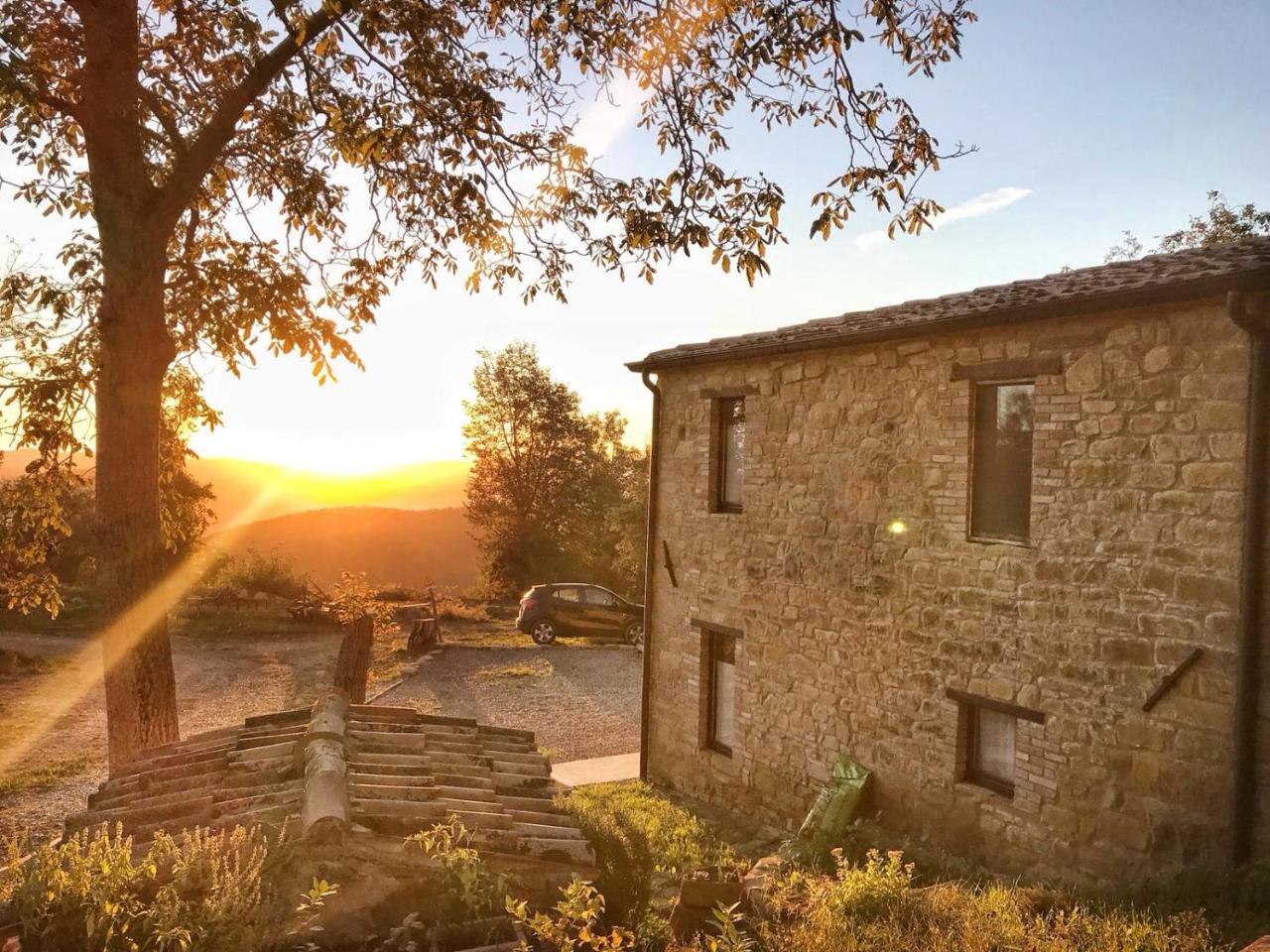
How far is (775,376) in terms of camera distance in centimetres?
1011

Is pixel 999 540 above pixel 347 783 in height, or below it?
above

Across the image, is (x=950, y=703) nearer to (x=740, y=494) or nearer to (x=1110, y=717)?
(x=1110, y=717)

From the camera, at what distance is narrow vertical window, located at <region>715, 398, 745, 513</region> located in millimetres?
10930

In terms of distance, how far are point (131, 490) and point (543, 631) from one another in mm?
15950

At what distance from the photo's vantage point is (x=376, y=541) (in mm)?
44469

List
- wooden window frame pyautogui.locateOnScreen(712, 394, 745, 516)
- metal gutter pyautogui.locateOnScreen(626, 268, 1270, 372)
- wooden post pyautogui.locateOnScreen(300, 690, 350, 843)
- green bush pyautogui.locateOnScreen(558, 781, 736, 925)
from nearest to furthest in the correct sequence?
1. wooden post pyautogui.locateOnScreen(300, 690, 350, 843)
2. metal gutter pyautogui.locateOnScreen(626, 268, 1270, 372)
3. green bush pyautogui.locateOnScreen(558, 781, 736, 925)
4. wooden window frame pyautogui.locateOnScreen(712, 394, 745, 516)

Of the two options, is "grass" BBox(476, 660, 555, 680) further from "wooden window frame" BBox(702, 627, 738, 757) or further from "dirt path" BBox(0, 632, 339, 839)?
"wooden window frame" BBox(702, 627, 738, 757)

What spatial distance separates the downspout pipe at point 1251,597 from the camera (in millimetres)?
5883

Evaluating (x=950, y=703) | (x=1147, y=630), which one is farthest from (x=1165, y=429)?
(x=950, y=703)

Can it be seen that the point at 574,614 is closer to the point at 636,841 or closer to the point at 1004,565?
the point at 636,841

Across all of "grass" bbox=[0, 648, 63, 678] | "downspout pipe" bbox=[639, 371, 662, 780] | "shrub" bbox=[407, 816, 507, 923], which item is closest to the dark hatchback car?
"downspout pipe" bbox=[639, 371, 662, 780]

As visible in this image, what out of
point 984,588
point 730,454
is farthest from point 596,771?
point 984,588

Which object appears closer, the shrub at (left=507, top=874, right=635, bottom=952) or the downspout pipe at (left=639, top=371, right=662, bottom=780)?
the shrub at (left=507, top=874, right=635, bottom=952)

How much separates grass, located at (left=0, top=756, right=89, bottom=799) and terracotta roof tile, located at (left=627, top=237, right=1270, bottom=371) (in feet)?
34.4
